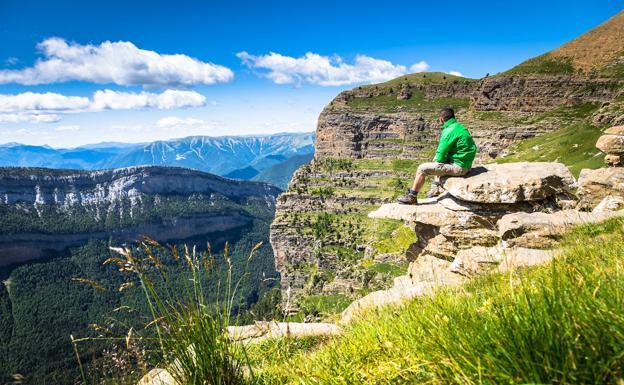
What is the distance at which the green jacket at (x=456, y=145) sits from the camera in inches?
425

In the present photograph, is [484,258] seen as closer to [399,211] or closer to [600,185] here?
[399,211]

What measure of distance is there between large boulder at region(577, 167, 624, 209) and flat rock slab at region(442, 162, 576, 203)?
1704 mm

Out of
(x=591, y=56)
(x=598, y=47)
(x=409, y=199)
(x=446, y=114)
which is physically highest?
(x=598, y=47)

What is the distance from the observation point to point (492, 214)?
11445mm

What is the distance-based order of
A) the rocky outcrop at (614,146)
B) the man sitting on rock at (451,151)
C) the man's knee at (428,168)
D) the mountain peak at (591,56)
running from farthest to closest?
the mountain peak at (591,56), the rocky outcrop at (614,146), the man's knee at (428,168), the man sitting on rock at (451,151)

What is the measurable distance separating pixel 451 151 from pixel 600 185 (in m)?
6.12

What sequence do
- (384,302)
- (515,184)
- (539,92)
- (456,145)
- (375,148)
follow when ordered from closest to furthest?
(384,302)
(515,184)
(456,145)
(539,92)
(375,148)

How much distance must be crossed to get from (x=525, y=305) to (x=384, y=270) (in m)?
59.8

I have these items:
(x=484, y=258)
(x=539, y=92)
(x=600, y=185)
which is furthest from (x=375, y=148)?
(x=484, y=258)

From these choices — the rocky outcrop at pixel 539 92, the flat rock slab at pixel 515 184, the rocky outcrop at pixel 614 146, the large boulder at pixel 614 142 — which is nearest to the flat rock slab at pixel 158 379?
the flat rock slab at pixel 515 184

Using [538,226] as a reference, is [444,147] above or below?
above

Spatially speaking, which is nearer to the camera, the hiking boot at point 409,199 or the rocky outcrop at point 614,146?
the hiking boot at point 409,199

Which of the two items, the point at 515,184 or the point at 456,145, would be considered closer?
the point at 515,184

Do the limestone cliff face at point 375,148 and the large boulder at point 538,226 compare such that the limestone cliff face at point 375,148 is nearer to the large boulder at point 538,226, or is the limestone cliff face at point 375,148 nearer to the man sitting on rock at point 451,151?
the man sitting on rock at point 451,151
